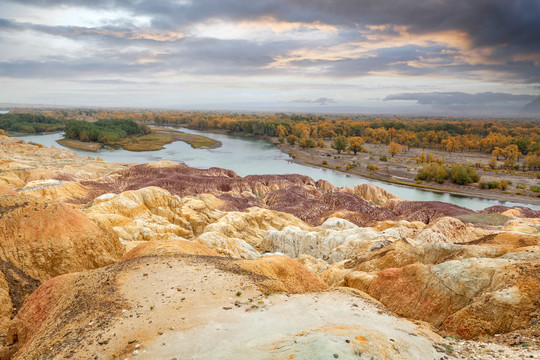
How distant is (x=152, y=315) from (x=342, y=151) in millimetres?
130564

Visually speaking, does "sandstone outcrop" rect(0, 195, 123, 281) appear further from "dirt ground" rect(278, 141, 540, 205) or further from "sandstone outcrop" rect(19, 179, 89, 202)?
"dirt ground" rect(278, 141, 540, 205)

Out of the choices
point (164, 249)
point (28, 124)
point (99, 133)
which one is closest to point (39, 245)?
point (164, 249)

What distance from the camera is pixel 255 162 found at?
337ft

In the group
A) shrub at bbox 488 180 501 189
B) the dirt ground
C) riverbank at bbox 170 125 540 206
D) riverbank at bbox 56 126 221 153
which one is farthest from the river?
shrub at bbox 488 180 501 189

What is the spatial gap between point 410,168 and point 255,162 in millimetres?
50650

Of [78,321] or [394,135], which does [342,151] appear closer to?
Result: [394,135]

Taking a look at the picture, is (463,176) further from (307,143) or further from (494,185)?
(307,143)

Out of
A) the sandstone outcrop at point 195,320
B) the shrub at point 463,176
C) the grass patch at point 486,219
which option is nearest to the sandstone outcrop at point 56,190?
the sandstone outcrop at point 195,320

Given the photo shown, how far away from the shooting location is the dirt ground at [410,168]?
7562 centimetres

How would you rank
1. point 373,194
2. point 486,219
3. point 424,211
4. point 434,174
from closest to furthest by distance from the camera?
1. point 486,219
2. point 424,211
3. point 373,194
4. point 434,174

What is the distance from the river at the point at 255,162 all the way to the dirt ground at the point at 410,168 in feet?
12.5

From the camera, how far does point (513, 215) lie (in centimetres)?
4600

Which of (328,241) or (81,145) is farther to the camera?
(81,145)

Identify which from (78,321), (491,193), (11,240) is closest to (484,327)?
(78,321)
